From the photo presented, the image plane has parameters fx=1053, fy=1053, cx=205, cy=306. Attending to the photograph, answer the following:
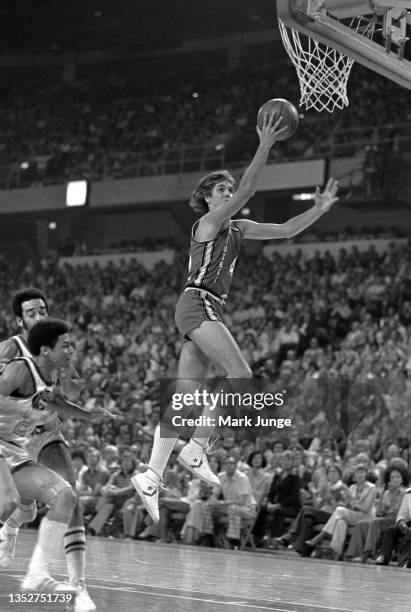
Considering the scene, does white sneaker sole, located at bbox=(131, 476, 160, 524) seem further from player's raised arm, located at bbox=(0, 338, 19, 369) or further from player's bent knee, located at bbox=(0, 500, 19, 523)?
player's raised arm, located at bbox=(0, 338, 19, 369)

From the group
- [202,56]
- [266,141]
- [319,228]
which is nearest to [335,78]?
[266,141]

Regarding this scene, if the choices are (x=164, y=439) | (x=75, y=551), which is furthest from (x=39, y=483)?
(x=164, y=439)

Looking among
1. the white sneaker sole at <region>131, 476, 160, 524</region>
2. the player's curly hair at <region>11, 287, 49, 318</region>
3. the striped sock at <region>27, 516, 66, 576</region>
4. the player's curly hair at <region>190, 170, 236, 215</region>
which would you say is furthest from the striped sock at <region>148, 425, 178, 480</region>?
the striped sock at <region>27, 516, 66, 576</region>

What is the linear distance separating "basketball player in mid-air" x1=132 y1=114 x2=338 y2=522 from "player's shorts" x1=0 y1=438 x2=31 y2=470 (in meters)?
0.80

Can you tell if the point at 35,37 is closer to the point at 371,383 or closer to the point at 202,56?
the point at 202,56

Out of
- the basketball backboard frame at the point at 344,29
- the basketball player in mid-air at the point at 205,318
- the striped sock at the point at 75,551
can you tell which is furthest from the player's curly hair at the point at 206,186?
the striped sock at the point at 75,551

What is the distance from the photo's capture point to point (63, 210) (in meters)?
31.1

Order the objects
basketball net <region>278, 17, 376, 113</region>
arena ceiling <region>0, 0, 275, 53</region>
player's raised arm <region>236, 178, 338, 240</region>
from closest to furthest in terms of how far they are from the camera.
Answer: player's raised arm <region>236, 178, 338, 240</region> → basketball net <region>278, 17, 376, 113</region> → arena ceiling <region>0, 0, 275, 53</region>

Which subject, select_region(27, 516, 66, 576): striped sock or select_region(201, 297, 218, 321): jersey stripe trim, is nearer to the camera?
select_region(201, 297, 218, 321): jersey stripe trim

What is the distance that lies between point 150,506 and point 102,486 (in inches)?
347

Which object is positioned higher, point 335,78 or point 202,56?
point 202,56

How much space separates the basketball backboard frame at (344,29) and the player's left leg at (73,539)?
10.9ft

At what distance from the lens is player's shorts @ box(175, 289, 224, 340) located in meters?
6.70

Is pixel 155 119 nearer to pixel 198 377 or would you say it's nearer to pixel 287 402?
pixel 287 402
